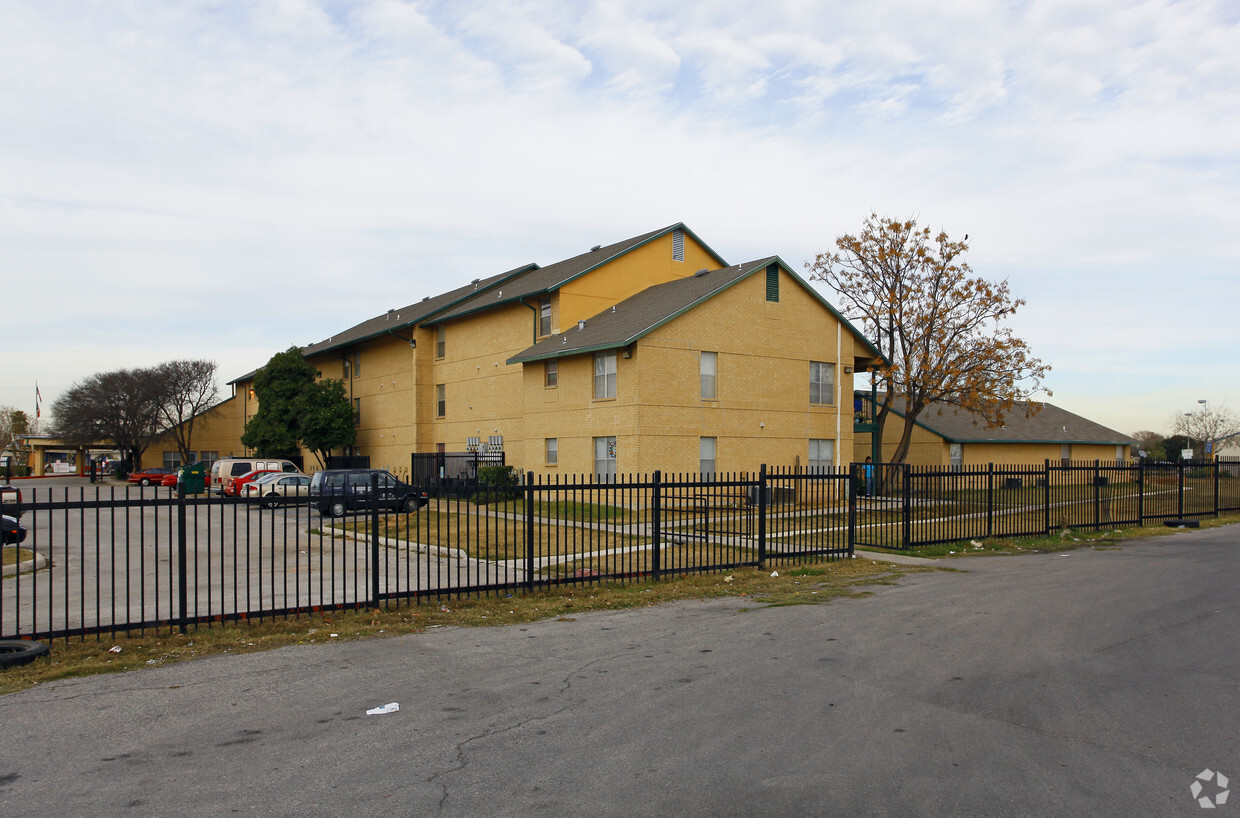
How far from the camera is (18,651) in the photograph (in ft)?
28.1

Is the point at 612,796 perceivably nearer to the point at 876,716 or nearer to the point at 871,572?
the point at 876,716

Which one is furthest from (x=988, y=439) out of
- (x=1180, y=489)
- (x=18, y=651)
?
(x=18, y=651)

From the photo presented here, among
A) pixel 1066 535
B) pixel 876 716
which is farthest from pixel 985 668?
pixel 1066 535

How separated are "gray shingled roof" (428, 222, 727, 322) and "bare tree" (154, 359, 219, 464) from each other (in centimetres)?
4077

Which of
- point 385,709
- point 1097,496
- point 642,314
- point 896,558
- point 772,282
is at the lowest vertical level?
point 896,558

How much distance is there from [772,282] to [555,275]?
1066 centimetres

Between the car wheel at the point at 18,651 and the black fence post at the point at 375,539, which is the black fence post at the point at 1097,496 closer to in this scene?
the black fence post at the point at 375,539

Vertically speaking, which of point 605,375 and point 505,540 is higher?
point 605,375

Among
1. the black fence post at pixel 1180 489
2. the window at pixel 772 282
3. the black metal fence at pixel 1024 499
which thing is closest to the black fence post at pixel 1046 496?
the black metal fence at pixel 1024 499

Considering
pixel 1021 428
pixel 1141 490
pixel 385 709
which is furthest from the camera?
pixel 1021 428

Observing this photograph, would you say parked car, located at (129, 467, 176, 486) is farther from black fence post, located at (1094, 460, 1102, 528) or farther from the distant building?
black fence post, located at (1094, 460, 1102, 528)

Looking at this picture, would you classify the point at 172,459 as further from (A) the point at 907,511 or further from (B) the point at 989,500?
(B) the point at 989,500

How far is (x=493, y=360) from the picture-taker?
129 feet

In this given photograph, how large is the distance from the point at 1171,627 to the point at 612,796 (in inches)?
307
